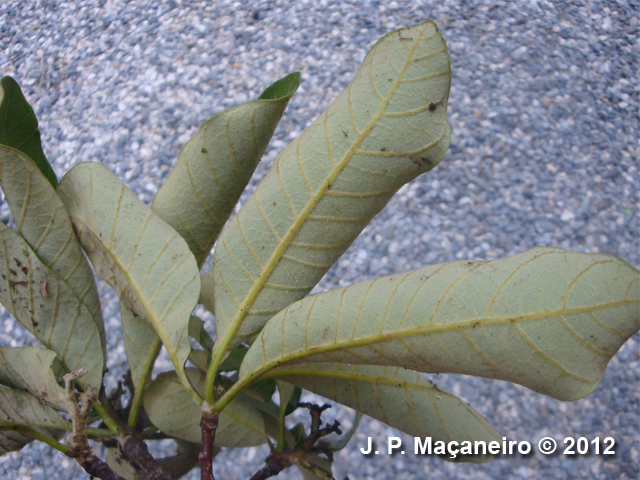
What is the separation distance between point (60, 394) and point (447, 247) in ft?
2.88

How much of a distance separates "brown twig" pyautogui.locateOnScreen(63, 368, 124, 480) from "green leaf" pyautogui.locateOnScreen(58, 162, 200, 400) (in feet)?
0.18

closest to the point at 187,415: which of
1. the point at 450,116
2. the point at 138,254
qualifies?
the point at 138,254

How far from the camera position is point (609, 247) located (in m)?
1.08

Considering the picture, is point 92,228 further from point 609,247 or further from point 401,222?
point 609,247

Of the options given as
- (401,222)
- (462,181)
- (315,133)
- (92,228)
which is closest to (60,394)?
(92,228)

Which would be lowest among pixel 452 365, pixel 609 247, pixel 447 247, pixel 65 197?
pixel 609 247

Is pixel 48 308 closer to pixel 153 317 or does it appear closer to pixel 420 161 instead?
pixel 153 317

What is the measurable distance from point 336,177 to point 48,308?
8.8 inches

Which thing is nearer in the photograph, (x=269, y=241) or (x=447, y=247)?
(x=269, y=241)

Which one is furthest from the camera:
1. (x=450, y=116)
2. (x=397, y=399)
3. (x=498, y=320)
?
(x=450, y=116)

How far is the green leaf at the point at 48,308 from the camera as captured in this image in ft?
1.16

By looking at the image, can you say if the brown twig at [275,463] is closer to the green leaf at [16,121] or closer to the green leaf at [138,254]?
the green leaf at [138,254]

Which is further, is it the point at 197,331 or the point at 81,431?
the point at 197,331

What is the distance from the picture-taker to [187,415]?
1.44ft
